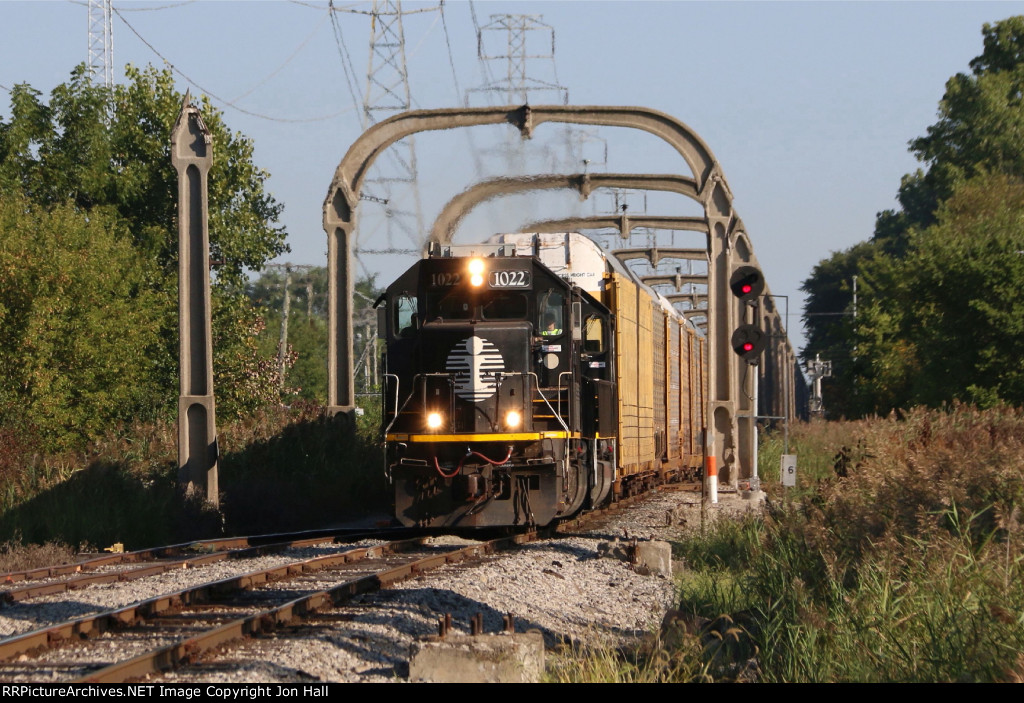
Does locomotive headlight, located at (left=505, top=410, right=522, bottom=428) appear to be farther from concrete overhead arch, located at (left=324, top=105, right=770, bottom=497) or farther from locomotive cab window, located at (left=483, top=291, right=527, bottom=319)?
concrete overhead arch, located at (left=324, top=105, right=770, bottom=497)

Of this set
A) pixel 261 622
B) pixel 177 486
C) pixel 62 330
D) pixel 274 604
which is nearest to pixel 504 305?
pixel 274 604

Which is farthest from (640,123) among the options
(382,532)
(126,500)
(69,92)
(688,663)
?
(69,92)

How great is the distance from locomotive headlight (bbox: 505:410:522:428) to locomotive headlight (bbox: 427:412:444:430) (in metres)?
0.76

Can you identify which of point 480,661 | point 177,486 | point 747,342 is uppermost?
point 747,342

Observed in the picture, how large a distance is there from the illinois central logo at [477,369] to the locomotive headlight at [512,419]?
Result: 306mm

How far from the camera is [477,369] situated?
1386cm

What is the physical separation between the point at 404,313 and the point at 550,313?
1778mm

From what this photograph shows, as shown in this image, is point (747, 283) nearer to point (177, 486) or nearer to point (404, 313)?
point (404, 313)

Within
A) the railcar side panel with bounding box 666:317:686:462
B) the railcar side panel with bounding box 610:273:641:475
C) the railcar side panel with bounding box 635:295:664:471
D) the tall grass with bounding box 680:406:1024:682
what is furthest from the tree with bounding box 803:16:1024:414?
the tall grass with bounding box 680:406:1024:682

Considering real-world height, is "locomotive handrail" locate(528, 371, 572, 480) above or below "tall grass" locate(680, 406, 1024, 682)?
above

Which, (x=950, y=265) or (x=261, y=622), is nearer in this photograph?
(x=261, y=622)

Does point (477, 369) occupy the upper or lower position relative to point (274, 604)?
upper

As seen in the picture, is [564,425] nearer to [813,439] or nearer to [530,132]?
[530,132]

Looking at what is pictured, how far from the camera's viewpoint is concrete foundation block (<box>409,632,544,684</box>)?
6883 millimetres
